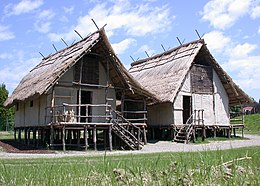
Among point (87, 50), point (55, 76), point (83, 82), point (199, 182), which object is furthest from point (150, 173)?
point (83, 82)

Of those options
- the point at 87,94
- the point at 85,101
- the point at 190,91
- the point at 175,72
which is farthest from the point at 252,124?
the point at 87,94

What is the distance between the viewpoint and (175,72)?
93.0 feet

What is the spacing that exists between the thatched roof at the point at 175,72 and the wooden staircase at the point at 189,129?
2.72m

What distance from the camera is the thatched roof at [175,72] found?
2708cm

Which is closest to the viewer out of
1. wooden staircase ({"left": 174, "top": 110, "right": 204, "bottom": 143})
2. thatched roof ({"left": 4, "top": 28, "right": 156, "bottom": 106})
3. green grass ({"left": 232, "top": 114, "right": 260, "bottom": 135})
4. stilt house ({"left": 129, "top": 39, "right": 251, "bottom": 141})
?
Answer: thatched roof ({"left": 4, "top": 28, "right": 156, "bottom": 106})

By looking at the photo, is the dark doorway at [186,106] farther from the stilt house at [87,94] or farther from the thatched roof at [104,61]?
the thatched roof at [104,61]

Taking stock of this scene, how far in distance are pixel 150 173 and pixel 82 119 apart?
2040cm

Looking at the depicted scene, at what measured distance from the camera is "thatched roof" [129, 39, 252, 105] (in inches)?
1066

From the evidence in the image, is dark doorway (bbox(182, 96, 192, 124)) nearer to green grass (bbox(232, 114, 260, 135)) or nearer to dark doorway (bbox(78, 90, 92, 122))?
dark doorway (bbox(78, 90, 92, 122))

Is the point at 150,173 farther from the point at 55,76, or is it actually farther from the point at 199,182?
the point at 55,76

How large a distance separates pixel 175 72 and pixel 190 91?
215cm

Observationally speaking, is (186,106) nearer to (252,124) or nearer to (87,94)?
(87,94)

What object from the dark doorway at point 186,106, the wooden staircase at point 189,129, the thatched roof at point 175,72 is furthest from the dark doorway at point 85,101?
the dark doorway at point 186,106

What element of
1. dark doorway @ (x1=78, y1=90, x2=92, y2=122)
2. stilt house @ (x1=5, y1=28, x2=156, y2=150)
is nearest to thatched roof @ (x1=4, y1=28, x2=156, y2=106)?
stilt house @ (x1=5, y1=28, x2=156, y2=150)
